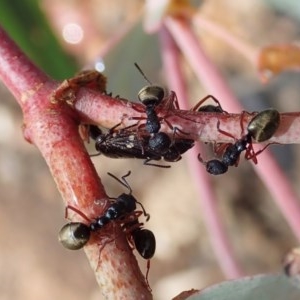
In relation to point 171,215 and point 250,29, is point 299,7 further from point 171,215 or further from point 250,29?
point 250,29

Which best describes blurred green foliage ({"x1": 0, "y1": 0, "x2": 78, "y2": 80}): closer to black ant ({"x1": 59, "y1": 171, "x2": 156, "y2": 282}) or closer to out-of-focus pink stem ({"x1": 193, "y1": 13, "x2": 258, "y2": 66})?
out-of-focus pink stem ({"x1": 193, "y1": 13, "x2": 258, "y2": 66})

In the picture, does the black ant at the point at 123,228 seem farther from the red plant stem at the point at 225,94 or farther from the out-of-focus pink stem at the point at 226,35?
the out-of-focus pink stem at the point at 226,35

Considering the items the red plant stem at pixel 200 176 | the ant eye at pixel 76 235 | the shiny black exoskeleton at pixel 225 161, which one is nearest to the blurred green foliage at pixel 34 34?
the red plant stem at pixel 200 176

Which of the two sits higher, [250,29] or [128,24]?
[250,29]

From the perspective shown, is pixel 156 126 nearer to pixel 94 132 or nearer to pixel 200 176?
pixel 94 132

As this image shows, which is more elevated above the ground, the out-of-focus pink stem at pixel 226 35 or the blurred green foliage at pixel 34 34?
the blurred green foliage at pixel 34 34

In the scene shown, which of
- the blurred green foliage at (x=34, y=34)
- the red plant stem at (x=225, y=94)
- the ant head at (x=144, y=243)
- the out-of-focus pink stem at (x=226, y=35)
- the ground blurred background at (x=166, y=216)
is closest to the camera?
the ant head at (x=144, y=243)

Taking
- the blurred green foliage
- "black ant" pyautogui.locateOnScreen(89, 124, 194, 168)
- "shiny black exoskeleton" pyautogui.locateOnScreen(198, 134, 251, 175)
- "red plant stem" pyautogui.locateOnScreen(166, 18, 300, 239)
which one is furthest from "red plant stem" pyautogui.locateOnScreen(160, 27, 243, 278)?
"black ant" pyautogui.locateOnScreen(89, 124, 194, 168)

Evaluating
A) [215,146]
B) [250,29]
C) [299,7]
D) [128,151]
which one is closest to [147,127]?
[128,151]

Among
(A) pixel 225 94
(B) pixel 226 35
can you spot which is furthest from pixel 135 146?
(B) pixel 226 35
